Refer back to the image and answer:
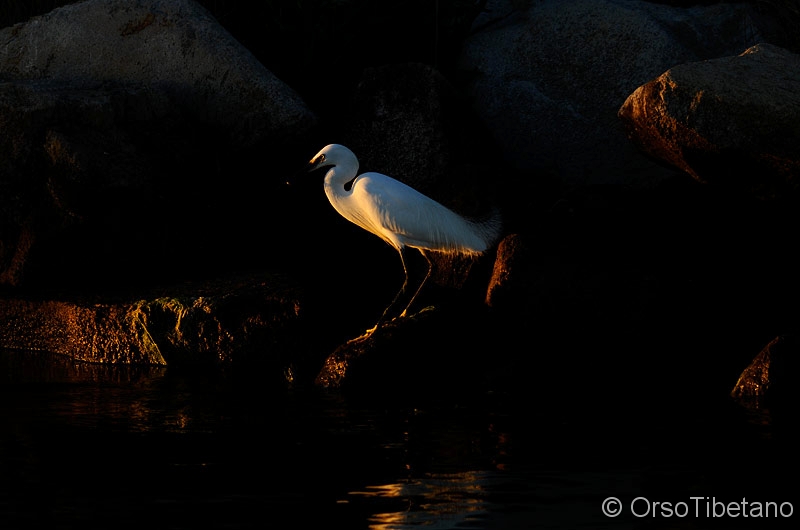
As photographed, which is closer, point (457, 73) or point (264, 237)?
point (264, 237)

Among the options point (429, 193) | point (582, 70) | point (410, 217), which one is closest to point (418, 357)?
point (410, 217)

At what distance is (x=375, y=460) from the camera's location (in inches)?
210

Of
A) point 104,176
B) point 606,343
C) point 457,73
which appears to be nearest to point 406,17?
point 457,73

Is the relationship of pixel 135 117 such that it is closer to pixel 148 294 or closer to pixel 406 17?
pixel 148 294

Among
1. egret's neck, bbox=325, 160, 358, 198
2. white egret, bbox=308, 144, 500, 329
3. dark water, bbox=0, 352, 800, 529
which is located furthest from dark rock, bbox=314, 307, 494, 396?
A: egret's neck, bbox=325, 160, 358, 198

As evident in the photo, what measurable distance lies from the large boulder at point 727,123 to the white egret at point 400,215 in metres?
1.36

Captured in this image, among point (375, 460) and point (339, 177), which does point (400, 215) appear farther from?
point (375, 460)

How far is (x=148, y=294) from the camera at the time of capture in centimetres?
859

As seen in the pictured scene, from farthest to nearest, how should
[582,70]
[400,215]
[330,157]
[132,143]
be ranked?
Result: [582,70], [132,143], [330,157], [400,215]

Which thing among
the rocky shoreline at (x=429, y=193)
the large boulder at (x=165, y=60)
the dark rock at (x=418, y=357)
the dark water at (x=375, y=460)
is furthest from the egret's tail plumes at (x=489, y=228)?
the large boulder at (x=165, y=60)

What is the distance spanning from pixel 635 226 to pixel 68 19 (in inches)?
203

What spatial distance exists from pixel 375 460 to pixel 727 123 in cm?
351

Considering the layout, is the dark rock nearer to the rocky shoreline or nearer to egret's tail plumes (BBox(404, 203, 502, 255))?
the rocky shoreline

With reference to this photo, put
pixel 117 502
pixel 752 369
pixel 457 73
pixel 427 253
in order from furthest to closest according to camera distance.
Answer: pixel 457 73 < pixel 427 253 < pixel 752 369 < pixel 117 502
